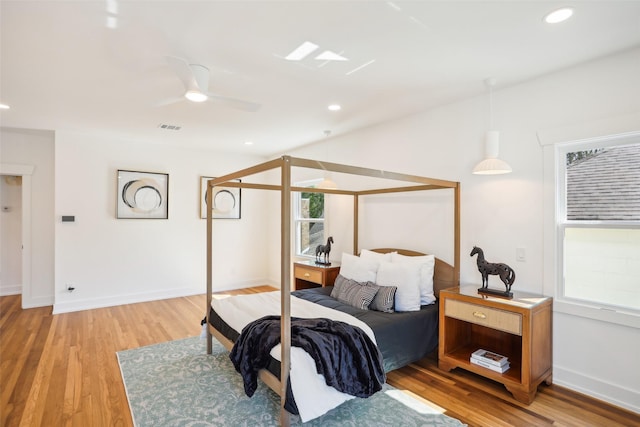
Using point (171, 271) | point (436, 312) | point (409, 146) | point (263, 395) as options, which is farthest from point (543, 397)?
point (171, 271)

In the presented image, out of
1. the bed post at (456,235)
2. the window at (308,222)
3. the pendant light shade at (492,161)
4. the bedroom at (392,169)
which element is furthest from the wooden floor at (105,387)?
the window at (308,222)

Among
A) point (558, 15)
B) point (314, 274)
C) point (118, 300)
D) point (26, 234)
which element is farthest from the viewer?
point (118, 300)

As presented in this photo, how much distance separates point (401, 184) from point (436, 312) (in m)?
1.64

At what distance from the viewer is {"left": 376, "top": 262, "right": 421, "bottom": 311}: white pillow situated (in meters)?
3.21

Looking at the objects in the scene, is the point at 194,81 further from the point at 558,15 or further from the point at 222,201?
the point at 222,201

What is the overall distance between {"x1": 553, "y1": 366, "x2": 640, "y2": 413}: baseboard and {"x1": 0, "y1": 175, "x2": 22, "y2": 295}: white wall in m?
7.81

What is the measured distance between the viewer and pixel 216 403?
8.13 feet

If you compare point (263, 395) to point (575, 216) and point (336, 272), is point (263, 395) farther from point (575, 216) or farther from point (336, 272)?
point (575, 216)

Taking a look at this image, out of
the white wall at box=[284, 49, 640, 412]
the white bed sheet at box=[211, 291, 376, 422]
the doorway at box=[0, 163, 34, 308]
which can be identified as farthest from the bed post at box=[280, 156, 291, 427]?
the doorway at box=[0, 163, 34, 308]

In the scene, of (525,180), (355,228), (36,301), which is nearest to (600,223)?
(525,180)

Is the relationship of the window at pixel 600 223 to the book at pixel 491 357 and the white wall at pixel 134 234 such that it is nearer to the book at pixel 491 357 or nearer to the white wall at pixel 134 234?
the book at pixel 491 357

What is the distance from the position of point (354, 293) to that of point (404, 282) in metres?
0.51

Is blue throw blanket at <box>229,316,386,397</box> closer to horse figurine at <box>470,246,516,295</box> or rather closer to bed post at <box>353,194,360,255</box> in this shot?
horse figurine at <box>470,246,516,295</box>

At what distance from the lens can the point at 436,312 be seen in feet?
10.7
